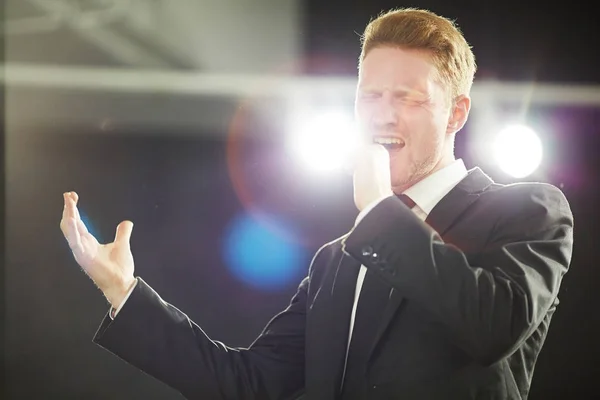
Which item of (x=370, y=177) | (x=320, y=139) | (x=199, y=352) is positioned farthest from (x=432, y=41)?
(x=199, y=352)

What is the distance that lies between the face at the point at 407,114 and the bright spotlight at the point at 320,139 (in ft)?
1.95

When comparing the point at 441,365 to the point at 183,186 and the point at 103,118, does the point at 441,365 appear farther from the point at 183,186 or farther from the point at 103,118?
the point at 103,118

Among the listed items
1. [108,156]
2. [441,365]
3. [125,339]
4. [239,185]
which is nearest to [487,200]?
[441,365]

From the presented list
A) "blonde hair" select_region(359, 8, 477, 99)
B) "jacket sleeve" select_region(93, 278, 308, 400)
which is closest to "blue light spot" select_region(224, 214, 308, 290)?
"jacket sleeve" select_region(93, 278, 308, 400)

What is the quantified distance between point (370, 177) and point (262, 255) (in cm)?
97

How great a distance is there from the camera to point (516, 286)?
3.37 feet

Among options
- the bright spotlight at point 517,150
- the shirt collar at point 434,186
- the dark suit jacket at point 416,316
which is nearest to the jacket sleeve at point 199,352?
the dark suit jacket at point 416,316

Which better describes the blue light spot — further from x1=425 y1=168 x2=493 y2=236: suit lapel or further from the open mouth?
x1=425 y1=168 x2=493 y2=236: suit lapel

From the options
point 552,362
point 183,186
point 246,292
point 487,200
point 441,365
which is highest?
point 487,200

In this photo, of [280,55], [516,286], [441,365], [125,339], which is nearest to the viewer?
[516,286]

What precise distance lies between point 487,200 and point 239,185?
3.16 feet

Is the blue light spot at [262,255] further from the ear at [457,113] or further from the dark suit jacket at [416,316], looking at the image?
the ear at [457,113]

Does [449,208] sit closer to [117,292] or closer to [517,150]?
[117,292]

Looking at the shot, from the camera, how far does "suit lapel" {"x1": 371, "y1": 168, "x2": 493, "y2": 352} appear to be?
3.75 feet
